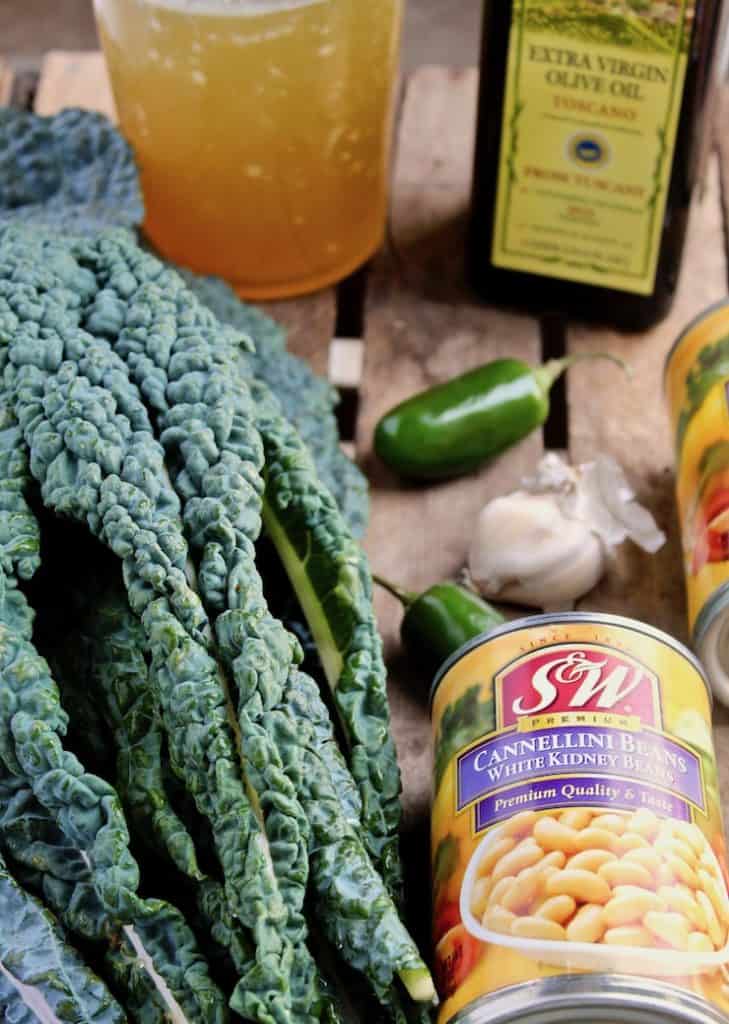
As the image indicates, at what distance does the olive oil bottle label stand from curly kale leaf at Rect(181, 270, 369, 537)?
10.5 inches

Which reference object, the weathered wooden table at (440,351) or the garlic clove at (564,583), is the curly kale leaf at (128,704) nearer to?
the weathered wooden table at (440,351)

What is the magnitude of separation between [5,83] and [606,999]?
1313 mm

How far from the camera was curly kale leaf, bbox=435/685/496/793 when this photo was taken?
86cm

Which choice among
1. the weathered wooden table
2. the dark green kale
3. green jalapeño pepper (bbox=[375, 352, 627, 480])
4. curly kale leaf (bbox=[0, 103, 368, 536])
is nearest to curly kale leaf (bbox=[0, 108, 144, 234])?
curly kale leaf (bbox=[0, 103, 368, 536])

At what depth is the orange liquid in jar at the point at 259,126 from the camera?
1.19 meters

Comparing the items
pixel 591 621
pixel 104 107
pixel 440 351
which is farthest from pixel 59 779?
pixel 104 107

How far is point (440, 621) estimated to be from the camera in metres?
1.05

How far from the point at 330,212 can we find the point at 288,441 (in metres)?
0.44

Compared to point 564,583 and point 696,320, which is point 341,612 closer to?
point 564,583

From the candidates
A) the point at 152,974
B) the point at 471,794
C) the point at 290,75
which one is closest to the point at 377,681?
the point at 471,794

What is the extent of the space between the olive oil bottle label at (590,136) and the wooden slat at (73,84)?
539 mm

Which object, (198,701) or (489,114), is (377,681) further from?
(489,114)

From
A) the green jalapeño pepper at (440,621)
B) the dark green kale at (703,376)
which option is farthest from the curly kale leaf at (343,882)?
the dark green kale at (703,376)

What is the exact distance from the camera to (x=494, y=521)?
44.8 inches
